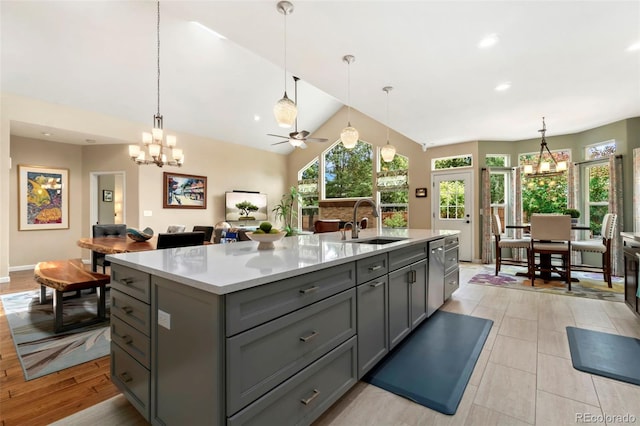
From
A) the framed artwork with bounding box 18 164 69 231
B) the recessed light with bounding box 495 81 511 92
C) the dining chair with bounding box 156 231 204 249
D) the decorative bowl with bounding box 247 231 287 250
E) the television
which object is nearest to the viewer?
the decorative bowl with bounding box 247 231 287 250

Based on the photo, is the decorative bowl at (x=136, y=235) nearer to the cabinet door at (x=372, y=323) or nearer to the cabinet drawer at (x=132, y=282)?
the cabinet drawer at (x=132, y=282)

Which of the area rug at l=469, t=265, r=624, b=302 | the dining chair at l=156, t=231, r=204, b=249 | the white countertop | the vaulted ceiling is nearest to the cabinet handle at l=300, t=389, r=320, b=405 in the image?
the white countertop

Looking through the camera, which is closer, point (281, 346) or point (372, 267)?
point (281, 346)

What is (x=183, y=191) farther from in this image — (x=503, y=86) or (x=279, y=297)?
(x=503, y=86)

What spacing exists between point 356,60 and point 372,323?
2.65 metres

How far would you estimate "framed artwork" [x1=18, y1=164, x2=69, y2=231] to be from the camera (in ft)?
18.8

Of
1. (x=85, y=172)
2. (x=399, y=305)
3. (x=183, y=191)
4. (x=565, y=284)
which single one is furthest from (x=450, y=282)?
(x=85, y=172)

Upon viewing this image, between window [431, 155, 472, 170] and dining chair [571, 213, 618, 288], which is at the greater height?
window [431, 155, 472, 170]

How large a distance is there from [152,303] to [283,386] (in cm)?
72

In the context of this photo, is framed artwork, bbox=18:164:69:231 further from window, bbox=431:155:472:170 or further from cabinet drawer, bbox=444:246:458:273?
window, bbox=431:155:472:170

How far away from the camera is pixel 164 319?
4.22ft

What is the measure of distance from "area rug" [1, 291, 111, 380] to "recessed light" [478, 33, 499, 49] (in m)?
4.28

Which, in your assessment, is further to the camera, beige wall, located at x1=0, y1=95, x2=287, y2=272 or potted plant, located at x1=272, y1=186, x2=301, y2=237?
potted plant, located at x1=272, y1=186, x2=301, y2=237

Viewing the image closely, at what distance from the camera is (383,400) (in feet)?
5.64
